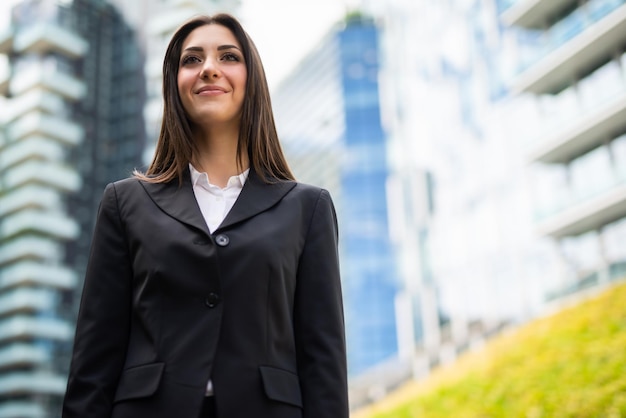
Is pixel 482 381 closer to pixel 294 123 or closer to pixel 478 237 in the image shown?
pixel 478 237

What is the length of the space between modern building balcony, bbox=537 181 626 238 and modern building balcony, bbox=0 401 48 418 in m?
19.1

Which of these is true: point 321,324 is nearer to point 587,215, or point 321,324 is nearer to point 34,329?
point 587,215

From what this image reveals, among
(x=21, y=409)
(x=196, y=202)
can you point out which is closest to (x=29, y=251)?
(x=21, y=409)

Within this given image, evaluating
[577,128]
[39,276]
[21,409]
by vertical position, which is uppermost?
[577,128]

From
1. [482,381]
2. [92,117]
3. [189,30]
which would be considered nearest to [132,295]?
[189,30]

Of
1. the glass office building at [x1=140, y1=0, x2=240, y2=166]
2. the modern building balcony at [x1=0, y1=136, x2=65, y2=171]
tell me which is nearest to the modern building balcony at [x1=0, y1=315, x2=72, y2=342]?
the modern building balcony at [x1=0, y1=136, x2=65, y2=171]

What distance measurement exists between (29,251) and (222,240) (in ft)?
98.3

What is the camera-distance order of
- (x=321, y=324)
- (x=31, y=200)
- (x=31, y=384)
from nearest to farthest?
(x=321, y=324)
(x=31, y=384)
(x=31, y=200)

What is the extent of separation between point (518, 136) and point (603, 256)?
4280 millimetres

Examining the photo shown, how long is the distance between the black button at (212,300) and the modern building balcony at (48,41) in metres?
30.3

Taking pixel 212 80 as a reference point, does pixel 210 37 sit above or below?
above

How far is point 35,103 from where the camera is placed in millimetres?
30203

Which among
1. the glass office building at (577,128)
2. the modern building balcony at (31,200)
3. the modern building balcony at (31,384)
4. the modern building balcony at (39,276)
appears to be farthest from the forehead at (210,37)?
the modern building balcony at (31,200)

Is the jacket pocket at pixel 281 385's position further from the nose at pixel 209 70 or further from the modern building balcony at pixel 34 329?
the modern building balcony at pixel 34 329
